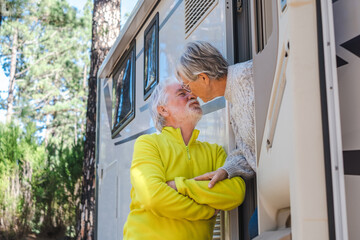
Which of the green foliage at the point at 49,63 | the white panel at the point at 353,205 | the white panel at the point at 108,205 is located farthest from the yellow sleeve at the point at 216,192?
the green foliage at the point at 49,63

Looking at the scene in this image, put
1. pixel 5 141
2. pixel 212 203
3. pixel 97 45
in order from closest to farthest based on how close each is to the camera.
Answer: pixel 212 203, pixel 97 45, pixel 5 141

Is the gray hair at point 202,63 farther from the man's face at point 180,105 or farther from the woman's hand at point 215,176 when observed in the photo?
the woman's hand at point 215,176

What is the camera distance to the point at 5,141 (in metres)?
9.31

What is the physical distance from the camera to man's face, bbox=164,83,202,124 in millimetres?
2107

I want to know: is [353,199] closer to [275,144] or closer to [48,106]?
[275,144]

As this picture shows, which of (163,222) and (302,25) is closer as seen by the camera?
(302,25)

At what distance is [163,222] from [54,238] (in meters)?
8.75

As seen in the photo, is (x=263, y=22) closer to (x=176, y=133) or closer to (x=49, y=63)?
(x=176, y=133)

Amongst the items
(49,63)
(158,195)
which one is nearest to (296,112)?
(158,195)

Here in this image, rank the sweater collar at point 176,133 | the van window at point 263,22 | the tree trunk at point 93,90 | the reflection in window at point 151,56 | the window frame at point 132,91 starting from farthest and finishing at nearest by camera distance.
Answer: the tree trunk at point 93,90, the window frame at point 132,91, the reflection in window at point 151,56, the sweater collar at point 176,133, the van window at point 263,22

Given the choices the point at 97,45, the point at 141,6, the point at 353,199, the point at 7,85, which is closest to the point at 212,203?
the point at 353,199

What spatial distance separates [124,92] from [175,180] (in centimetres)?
248

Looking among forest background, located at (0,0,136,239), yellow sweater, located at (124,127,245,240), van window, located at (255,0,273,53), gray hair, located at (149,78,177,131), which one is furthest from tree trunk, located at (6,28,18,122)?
van window, located at (255,0,273,53)

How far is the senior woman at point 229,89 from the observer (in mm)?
1861
